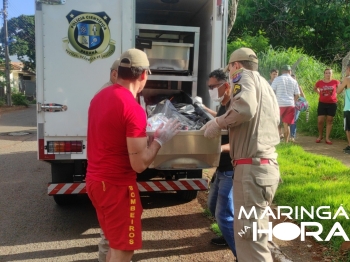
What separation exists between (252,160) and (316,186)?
9.29ft

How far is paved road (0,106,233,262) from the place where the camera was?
13.0ft

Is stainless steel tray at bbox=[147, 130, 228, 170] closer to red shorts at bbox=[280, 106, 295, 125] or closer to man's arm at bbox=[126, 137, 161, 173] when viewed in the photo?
man's arm at bbox=[126, 137, 161, 173]

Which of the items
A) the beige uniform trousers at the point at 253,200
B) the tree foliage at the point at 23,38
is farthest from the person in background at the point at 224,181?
the tree foliage at the point at 23,38

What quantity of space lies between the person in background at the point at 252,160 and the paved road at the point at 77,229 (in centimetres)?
117

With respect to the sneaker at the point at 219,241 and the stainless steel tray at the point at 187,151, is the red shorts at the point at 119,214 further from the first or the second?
the sneaker at the point at 219,241

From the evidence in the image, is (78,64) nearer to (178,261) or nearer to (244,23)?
(178,261)

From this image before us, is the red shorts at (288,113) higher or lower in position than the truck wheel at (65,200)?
higher

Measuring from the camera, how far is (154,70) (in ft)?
17.1

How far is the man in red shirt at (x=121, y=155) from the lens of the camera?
8.09 feet

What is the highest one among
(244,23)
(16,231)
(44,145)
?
(244,23)

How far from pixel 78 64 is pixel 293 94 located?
20.2 ft

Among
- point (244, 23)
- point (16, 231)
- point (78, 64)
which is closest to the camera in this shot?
point (78, 64)

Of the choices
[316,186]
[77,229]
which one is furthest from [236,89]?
[316,186]

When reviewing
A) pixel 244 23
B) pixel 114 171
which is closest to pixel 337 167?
pixel 114 171
